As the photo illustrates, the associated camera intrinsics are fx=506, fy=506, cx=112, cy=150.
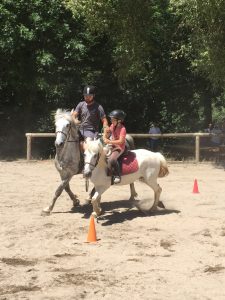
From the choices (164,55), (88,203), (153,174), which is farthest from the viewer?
(164,55)

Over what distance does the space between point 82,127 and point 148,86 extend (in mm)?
14482

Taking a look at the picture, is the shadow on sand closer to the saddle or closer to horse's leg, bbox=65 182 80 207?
horse's leg, bbox=65 182 80 207

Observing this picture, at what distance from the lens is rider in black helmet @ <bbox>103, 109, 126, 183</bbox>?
8.96 m

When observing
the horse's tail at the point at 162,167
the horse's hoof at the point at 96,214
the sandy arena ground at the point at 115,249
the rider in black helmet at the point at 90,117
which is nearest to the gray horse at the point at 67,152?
the rider in black helmet at the point at 90,117

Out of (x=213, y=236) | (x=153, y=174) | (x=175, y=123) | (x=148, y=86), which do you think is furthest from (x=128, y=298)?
(x=175, y=123)

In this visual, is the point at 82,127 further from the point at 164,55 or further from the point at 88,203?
the point at 164,55

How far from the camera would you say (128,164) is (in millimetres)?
9180

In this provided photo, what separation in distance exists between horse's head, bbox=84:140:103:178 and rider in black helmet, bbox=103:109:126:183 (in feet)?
1.01

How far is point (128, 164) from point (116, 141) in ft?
1.67

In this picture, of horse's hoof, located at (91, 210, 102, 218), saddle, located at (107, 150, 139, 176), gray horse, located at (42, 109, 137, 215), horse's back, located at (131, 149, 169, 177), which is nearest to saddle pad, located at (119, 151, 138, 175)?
saddle, located at (107, 150, 139, 176)

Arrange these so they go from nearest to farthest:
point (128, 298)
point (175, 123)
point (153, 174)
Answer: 1. point (128, 298)
2. point (153, 174)
3. point (175, 123)

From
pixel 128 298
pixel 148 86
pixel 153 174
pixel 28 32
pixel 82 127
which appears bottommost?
pixel 128 298

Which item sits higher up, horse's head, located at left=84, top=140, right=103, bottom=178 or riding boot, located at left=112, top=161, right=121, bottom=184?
horse's head, located at left=84, top=140, right=103, bottom=178

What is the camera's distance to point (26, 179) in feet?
46.8
